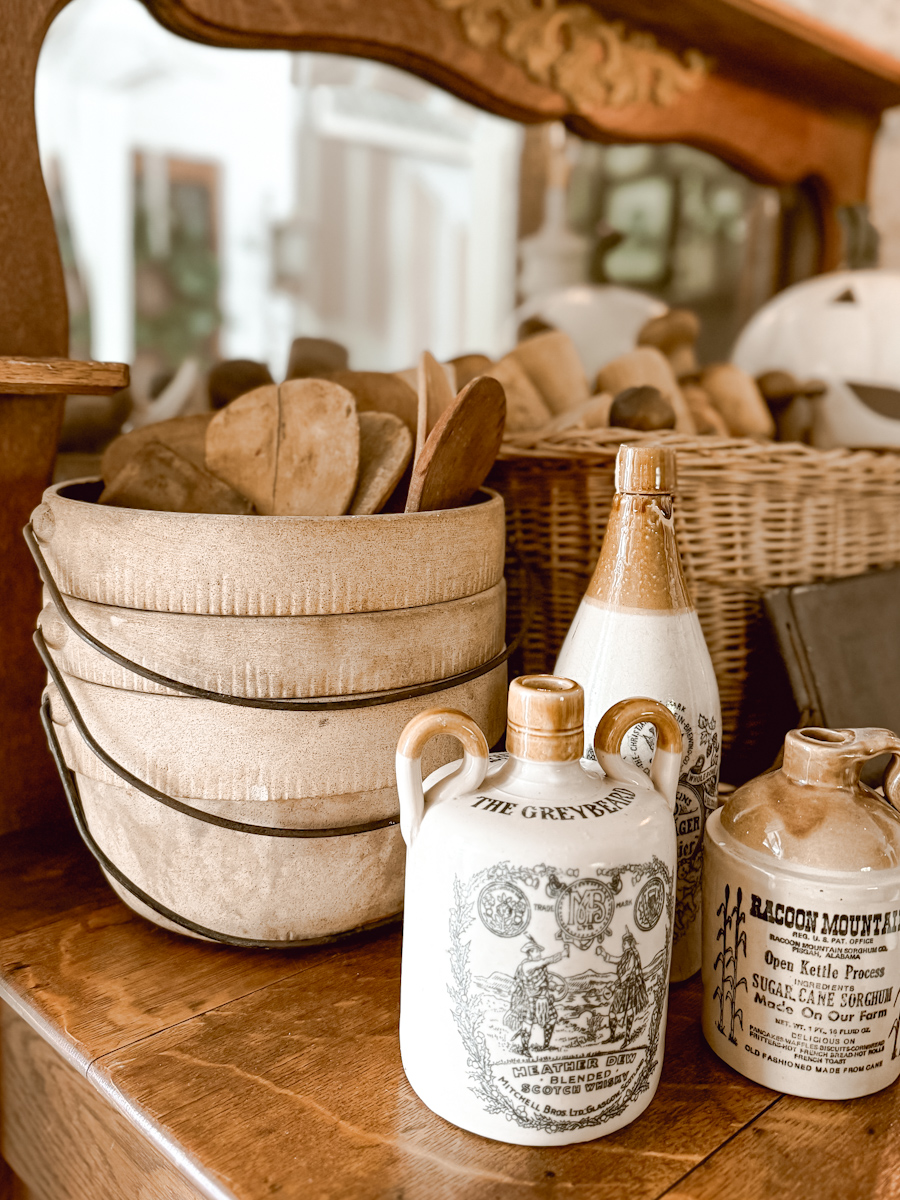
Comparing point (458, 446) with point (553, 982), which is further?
point (458, 446)

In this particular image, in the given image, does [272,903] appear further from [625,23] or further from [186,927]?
[625,23]

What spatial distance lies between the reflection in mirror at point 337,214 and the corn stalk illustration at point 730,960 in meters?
0.77

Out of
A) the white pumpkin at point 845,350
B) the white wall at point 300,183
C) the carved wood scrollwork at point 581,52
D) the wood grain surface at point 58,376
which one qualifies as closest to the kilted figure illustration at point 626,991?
the wood grain surface at point 58,376

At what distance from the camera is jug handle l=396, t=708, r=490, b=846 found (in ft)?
1.27

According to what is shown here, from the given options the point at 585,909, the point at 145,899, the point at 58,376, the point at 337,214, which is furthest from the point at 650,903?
the point at 337,214

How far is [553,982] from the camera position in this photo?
363 mm

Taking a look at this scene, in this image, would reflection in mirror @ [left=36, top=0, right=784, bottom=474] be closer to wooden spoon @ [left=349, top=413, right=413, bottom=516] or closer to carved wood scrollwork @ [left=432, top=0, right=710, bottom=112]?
carved wood scrollwork @ [left=432, top=0, right=710, bottom=112]

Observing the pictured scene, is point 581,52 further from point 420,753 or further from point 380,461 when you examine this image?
point 420,753

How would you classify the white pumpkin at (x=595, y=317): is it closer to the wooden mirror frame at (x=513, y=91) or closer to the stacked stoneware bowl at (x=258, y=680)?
the wooden mirror frame at (x=513, y=91)

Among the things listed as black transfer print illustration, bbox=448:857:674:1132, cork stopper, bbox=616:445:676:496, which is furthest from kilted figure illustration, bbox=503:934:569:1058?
cork stopper, bbox=616:445:676:496

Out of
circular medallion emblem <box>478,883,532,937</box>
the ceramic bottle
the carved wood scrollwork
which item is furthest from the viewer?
the carved wood scrollwork

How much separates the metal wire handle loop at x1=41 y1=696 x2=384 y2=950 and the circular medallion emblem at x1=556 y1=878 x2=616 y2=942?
19 cm

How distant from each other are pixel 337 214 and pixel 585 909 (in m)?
1.05

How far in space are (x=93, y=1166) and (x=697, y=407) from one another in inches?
26.2
